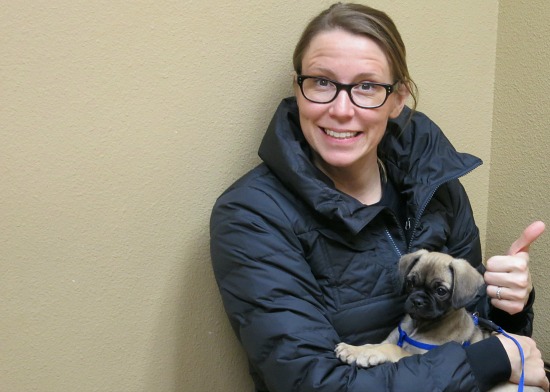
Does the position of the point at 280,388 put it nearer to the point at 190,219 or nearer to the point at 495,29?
the point at 190,219

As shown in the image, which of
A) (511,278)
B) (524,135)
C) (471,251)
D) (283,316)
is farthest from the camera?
(524,135)

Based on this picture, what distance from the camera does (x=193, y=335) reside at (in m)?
1.61

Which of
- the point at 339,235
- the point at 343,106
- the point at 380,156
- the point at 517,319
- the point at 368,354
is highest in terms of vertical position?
the point at 343,106

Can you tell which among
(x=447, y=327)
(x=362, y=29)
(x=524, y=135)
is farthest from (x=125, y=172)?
(x=524, y=135)

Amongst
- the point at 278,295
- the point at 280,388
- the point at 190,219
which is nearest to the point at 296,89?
the point at 190,219

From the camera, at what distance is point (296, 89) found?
5.08ft

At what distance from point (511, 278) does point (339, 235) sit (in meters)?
0.49

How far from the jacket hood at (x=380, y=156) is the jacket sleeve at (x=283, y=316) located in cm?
9

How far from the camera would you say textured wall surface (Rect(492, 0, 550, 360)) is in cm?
201

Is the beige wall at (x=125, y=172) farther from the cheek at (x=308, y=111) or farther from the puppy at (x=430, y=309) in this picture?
the puppy at (x=430, y=309)

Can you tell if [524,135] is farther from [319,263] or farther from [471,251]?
[319,263]

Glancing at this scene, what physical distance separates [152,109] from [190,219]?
1.01 ft

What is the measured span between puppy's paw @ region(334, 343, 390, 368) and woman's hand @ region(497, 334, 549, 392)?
0.32 metres

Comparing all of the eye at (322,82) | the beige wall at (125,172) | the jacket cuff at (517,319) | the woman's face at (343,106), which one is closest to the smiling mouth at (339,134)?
the woman's face at (343,106)
